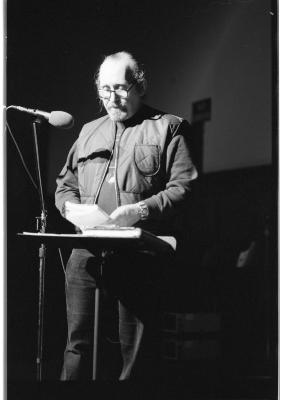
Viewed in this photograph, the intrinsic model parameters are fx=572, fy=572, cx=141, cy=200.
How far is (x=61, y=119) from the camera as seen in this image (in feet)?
9.18

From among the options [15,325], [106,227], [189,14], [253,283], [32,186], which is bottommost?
[15,325]

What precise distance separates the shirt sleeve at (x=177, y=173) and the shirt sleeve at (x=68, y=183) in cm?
39

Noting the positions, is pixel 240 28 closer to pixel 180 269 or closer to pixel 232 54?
pixel 232 54

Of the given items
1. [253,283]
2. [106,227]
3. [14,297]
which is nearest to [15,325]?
[14,297]

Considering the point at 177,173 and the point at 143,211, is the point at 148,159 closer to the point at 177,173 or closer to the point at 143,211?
the point at 177,173

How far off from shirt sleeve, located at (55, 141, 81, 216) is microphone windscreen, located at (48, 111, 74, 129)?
0.34 feet

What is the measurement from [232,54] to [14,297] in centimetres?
162

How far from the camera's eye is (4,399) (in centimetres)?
275

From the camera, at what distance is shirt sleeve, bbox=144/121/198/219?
2705 millimetres

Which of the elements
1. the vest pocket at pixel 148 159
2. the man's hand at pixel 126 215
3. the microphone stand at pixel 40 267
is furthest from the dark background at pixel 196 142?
the man's hand at pixel 126 215

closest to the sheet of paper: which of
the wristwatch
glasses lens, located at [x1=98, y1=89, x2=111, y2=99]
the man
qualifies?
the man

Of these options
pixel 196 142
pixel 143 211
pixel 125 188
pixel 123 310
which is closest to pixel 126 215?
pixel 143 211

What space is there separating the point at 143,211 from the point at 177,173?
0.95 ft

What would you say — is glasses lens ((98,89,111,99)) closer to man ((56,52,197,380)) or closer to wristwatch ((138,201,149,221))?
man ((56,52,197,380))
